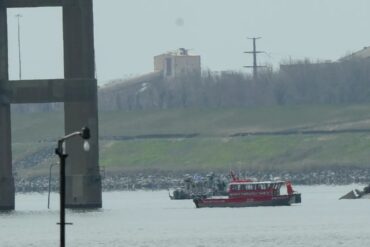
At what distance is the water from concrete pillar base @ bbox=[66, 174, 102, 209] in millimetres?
979

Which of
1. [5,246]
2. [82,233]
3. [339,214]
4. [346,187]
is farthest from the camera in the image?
[346,187]

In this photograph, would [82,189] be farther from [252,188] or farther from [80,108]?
[252,188]

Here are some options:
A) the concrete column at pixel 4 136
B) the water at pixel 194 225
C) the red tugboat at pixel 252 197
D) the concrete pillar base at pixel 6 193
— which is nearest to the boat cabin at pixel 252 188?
the red tugboat at pixel 252 197

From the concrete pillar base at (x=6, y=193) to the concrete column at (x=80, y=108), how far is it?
3.10 m

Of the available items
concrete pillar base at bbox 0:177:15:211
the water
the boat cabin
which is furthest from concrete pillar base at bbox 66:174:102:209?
the boat cabin

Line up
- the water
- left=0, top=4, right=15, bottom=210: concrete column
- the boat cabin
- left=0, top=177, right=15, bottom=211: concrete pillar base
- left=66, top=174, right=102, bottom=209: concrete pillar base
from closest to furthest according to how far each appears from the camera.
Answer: the water < left=66, top=174, right=102, bottom=209: concrete pillar base < left=0, top=4, right=15, bottom=210: concrete column < left=0, top=177, right=15, bottom=211: concrete pillar base < the boat cabin

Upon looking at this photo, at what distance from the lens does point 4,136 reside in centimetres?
13138

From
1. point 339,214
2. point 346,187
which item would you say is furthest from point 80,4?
point 346,187

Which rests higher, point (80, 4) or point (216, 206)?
point (80, 4)

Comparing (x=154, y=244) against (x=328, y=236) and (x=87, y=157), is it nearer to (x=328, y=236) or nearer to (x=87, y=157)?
(x=328, y=236)

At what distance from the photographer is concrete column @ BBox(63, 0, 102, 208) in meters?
130

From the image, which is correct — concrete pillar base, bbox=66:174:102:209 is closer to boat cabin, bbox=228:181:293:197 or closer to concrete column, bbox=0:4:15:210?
concrete column, bbox=0:4:15:210

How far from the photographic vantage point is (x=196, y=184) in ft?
572

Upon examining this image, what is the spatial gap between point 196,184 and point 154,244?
247 ft
